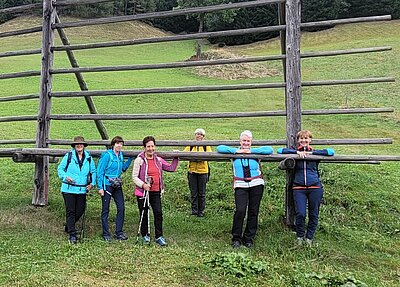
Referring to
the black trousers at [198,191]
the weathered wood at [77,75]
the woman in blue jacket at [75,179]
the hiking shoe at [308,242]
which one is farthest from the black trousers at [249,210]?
the weathered wood at [77,75]

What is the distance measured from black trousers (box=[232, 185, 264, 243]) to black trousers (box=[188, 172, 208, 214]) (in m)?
1.47

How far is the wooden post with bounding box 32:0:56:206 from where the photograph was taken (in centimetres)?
763

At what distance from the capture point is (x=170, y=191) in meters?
8.73

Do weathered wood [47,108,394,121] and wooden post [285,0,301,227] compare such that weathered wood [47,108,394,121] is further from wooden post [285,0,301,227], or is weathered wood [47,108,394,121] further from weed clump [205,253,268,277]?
weed clump [205,253,268,277]

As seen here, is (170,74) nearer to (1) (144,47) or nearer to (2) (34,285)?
(1) (144,47)

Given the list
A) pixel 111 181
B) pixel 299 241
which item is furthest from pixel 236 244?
pixel 111 181

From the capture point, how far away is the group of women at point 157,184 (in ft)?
20.9

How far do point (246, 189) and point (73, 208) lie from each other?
2274mm

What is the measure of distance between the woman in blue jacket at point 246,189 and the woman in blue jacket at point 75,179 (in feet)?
5.88

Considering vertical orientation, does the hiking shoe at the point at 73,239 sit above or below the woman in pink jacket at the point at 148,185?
below

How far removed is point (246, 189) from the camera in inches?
252

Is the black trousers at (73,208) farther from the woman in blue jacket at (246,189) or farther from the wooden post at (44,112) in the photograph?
the woman in blue jacket at (246,189)

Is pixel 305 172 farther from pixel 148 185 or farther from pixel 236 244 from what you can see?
pixel 148 185

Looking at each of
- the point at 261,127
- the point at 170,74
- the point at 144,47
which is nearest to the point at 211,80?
the point at 170,74
